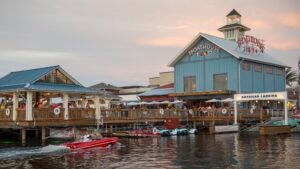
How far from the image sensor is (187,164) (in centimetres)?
2589

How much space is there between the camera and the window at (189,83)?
209ft

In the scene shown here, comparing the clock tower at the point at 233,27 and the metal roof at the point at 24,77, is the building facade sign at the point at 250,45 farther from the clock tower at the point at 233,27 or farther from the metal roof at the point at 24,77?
the metal roof at the point at 24,77

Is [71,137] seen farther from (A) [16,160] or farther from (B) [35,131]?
(A) [16,160]

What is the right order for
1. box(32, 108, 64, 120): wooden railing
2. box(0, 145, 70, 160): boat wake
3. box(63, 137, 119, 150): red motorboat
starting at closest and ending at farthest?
1. box(0, 145, 70, 160): boat wake
2. box(63, 137, 119, 150): red motorboat
3. box(32, 108, 64, 120): wooden railing

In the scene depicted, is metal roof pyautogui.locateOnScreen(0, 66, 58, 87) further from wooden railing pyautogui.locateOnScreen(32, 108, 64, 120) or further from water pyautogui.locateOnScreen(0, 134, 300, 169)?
water pyautogui.locateOnScreen(0, 134, 300, 169)

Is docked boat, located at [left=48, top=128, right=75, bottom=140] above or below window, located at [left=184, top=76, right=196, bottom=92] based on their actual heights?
below

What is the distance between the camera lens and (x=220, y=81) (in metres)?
61.1

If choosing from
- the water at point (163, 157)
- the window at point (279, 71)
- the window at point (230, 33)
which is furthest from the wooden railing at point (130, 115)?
the window at point (230, 33)

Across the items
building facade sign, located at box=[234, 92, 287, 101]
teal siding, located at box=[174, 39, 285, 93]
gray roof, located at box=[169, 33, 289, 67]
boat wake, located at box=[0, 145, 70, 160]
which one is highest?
gray roof, located at box=[169, 33, 289, 67]

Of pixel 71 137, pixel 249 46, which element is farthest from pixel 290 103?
pixel 71 137

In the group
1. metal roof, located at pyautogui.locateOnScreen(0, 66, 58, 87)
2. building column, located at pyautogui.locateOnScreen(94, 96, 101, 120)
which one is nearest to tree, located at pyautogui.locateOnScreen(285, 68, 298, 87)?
building column, located at pyautogui.locateOnScreen(94, 96, 101, 120)

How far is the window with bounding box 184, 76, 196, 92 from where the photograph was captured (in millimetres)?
63706

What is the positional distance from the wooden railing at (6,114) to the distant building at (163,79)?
52.0 m

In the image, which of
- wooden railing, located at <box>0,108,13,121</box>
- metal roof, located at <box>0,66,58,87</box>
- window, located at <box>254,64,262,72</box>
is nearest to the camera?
wooden railing, located at <box>0,108,13,121</box>
